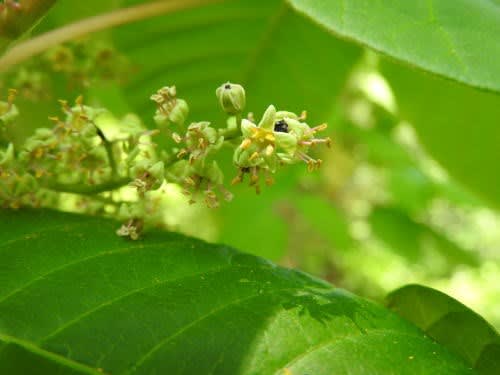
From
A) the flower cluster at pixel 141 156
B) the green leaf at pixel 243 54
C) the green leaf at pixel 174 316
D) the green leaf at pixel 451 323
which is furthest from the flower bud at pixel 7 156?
the green leaf at pixel 243 54

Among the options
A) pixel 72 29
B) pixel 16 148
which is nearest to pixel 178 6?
pixel 72 29

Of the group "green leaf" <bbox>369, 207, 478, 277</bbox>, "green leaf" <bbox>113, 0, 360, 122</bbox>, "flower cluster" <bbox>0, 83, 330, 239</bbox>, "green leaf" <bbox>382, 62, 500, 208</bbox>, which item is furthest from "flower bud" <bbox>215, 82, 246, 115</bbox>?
"green leaf" <bbox>369, 207, 478, 277</bbox>

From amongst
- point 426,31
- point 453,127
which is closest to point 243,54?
point 453,127

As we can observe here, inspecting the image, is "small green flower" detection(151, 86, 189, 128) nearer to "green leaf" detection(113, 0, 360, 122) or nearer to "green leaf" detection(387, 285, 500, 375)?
"green leaf" detection(387, 285, 500, 375)

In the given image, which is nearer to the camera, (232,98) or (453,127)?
(232,98)

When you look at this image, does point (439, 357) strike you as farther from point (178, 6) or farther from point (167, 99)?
point (178, 6)

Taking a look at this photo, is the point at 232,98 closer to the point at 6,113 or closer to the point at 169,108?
the point at 169,108
